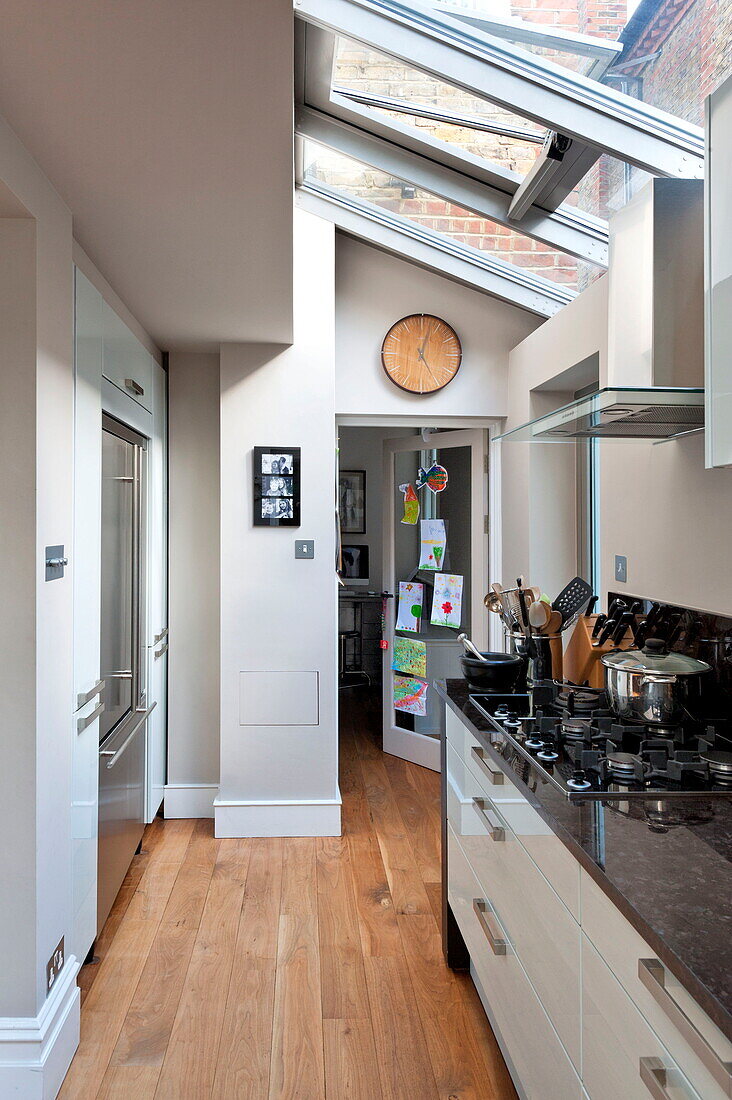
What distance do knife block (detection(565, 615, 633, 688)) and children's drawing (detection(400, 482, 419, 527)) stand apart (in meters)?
2.45

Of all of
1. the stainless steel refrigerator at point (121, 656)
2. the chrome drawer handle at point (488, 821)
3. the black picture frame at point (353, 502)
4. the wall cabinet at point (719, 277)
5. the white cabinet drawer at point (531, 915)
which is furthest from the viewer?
the black picture frame at point (353, 502)

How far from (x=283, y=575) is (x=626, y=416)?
2.11 m

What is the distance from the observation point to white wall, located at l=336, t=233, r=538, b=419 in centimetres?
404

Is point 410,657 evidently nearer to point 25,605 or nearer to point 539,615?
point 539,615

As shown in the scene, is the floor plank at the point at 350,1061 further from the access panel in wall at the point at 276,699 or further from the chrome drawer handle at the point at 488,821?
the access panel in wall at the point at 276,699

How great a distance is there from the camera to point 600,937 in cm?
121

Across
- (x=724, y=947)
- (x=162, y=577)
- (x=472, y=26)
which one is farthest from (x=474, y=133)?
(x=724, y=947)

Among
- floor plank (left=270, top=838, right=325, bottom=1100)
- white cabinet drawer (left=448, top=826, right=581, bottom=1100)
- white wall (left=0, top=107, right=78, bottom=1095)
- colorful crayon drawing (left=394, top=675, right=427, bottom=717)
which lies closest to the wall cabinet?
white cabinet drawer (left=448, top=826, right=581, bottom=1100)

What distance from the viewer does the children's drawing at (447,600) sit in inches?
179

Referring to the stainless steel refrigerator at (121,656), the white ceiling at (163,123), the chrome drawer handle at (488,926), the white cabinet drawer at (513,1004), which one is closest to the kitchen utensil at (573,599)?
the white cabinet drawer at (513,1004)

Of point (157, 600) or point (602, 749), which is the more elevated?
point (157, 600)

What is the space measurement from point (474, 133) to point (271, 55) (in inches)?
59.3

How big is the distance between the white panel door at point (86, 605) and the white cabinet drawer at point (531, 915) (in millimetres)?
1151

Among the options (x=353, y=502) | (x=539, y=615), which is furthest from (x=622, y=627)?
(x=353, y=502)
